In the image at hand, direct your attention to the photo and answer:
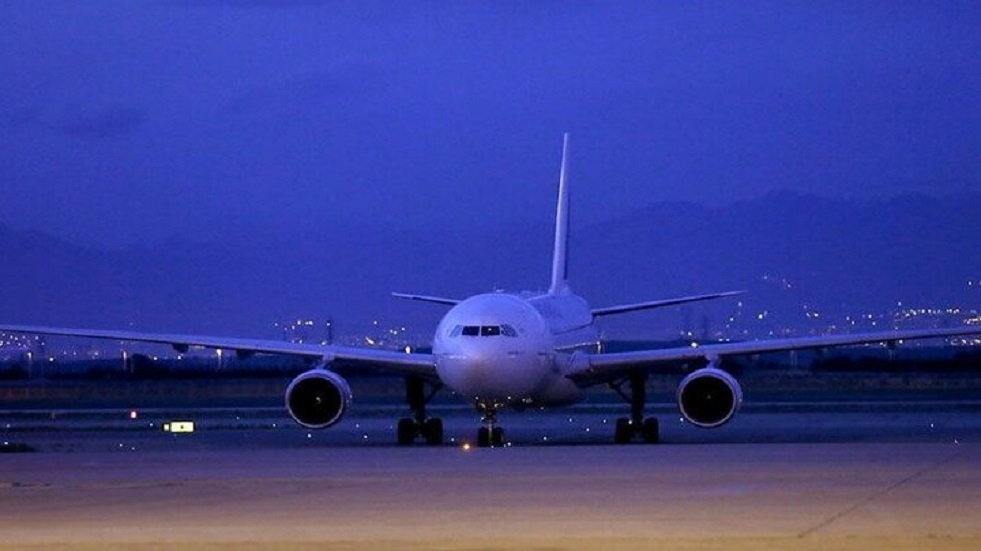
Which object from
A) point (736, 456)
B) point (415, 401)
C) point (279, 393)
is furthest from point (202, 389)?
point (736, 456)

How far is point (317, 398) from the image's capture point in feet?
117

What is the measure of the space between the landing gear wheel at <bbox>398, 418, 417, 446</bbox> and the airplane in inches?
0.7

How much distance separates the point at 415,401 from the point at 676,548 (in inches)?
868

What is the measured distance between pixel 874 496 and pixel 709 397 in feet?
50.9

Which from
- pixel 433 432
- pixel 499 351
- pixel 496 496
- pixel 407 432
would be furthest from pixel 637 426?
pixel 496 496

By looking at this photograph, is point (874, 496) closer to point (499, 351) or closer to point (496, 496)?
point (496, 496)

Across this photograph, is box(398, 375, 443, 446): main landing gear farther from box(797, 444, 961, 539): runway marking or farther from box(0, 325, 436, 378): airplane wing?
box(797, 444, 961, 539): runway marking

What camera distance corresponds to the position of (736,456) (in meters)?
26.3

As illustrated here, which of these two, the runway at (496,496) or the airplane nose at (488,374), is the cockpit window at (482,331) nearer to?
the airplane nose at (488,374)

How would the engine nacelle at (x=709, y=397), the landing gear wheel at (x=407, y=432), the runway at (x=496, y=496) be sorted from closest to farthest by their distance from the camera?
the runway at (x=496, y=496), the engine nacelle at (x=709, y=397), the landing gear wheel at (x=407, y=432)

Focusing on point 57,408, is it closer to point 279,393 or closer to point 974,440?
point 279,393

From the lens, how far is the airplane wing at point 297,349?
35812 millimetres

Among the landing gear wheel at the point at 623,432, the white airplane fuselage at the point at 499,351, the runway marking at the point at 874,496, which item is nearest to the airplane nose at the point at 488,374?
the white airplane fuselage at the point at 499,351

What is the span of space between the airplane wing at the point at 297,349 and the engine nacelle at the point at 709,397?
431 centimetres
